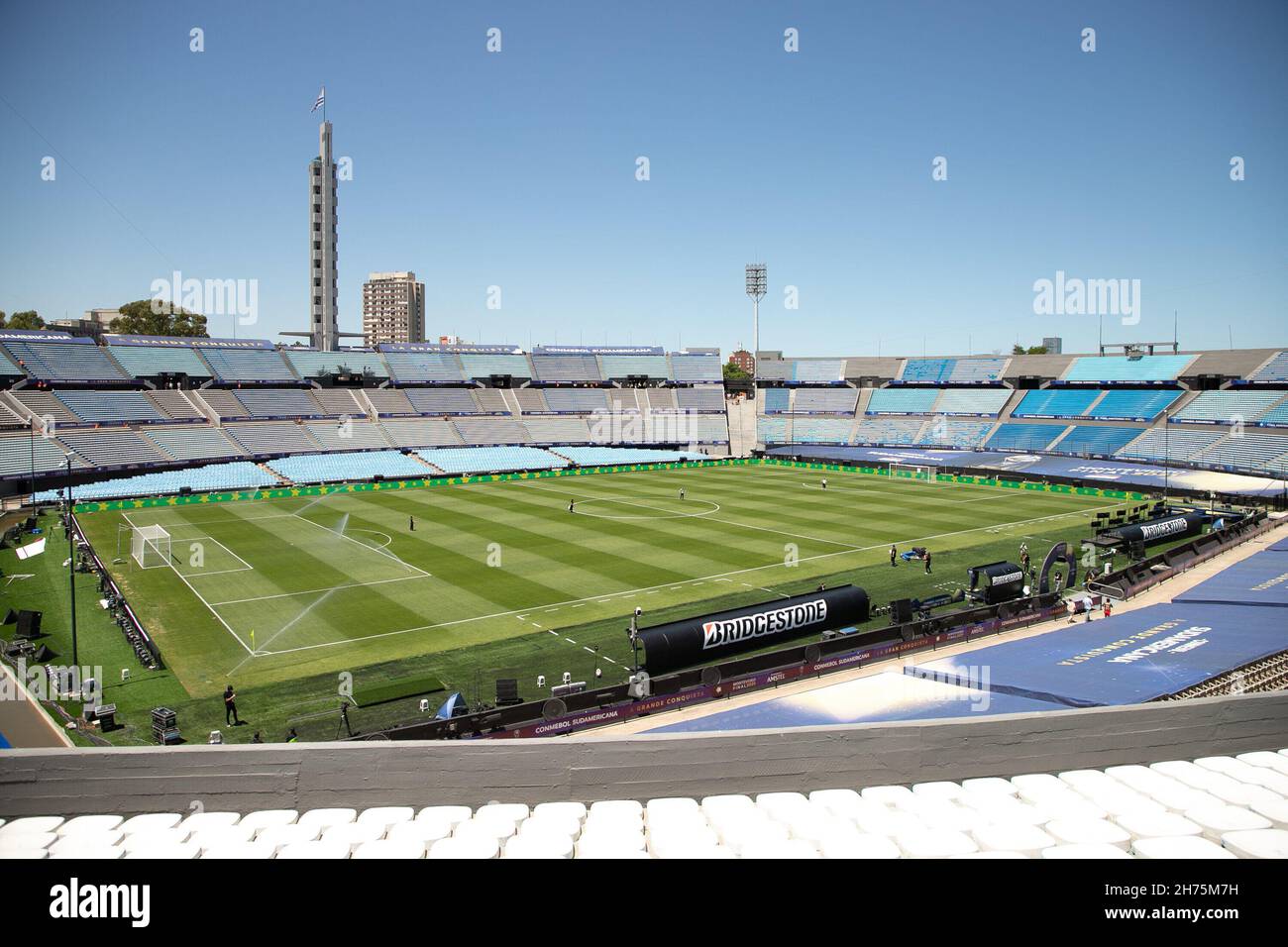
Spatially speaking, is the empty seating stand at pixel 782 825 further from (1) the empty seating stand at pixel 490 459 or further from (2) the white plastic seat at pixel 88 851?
(1) the empty seating stand at pixel 490 459

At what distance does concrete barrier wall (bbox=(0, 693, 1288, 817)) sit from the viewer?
32.5 ft

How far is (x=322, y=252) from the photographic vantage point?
106 meters

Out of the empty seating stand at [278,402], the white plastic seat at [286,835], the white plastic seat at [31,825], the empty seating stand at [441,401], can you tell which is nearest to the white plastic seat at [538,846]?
the white plastic seat at [286,835]

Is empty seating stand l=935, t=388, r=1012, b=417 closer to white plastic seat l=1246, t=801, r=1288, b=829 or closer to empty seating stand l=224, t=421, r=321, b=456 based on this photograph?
empty seating stand l=224, t=421, r=321, b=456

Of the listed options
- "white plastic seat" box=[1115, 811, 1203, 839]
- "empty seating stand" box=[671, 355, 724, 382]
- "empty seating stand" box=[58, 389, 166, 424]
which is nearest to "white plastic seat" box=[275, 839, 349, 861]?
"white plastic seat" box=[1115, 811, 1203, 839]

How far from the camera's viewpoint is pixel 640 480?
73688 millimetres

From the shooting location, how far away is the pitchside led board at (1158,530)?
4156 cm

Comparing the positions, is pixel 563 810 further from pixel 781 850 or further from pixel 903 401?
pixel 903 401

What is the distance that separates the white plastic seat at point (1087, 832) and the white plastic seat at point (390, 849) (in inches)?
258

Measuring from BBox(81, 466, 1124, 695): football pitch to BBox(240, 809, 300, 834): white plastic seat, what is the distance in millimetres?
14720

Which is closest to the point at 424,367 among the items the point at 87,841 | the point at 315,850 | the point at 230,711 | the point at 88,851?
the point at 230,711

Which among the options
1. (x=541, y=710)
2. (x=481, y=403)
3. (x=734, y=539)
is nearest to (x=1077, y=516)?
(x=734, y=539)
